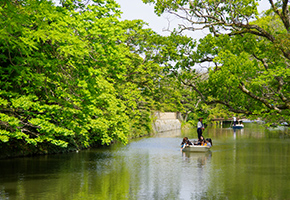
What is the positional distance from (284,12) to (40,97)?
483 inches

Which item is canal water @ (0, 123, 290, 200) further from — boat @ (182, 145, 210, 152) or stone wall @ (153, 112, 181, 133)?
stone wall @ (153, 112, 181, 133)

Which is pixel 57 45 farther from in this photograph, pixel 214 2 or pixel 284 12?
pixel 284 12

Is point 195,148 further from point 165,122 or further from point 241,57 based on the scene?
point 165,122

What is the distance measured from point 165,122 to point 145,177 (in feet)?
143

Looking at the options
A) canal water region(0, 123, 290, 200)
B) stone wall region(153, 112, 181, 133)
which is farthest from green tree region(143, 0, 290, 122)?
stone wall region(153, 112, 181, 133)

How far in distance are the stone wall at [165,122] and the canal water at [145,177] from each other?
91.7 ft

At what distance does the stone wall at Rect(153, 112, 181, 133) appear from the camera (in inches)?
2261

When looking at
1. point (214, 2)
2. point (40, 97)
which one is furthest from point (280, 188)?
point (40, 97)

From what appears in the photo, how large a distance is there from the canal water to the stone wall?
27948mm

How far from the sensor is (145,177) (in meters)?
19.1

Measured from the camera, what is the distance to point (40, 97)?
739 inches

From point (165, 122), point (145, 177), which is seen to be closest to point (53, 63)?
point (145, 177)

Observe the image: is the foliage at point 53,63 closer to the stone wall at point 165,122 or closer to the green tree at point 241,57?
the green tree at point 241,57

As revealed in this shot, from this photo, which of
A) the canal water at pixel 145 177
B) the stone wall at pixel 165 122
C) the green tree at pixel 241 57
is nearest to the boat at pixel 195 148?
the canal water at pixel 145 177
